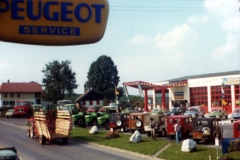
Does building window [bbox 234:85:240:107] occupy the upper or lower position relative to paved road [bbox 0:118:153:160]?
upper

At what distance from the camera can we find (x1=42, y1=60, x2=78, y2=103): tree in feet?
138

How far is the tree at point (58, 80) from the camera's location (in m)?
41.9

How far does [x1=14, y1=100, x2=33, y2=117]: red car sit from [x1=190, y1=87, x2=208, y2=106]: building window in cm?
2593

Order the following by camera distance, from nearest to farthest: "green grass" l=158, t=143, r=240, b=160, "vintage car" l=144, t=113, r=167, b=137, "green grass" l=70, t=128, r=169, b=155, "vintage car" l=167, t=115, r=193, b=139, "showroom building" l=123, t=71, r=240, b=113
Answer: "green grass" l=158, t=143, r=240, b=160 < "green grass" l=70, t=128, r=169, b=155 < "vintage car" l=167, t=115, r=193, b=139 < "vintage car" l=144, t=113, r=167, b=137 < "showroom building" l=123, t=71, r=240, b=113

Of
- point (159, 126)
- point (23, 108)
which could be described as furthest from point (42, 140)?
point (23, 108)

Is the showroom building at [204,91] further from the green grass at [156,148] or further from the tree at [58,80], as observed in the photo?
the green grass at [156,148]

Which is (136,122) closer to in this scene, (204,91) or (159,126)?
(159,126)

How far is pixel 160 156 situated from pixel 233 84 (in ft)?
108

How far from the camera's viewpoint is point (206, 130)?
76.7ft

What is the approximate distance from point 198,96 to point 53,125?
35.5 meters

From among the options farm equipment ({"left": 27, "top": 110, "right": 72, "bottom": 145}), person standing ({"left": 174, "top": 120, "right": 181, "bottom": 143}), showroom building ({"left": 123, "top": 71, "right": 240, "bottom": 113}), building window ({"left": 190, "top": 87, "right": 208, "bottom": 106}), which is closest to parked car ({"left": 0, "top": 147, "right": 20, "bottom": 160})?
farm equipment ({"left": 27, "top": 110, "right": 72, "bottom": 145})

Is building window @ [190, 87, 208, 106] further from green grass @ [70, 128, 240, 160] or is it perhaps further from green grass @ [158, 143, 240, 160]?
green grass @ [158, 143, 240, 160]

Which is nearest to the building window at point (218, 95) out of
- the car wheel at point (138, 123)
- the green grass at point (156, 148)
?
the car wheel at point (138, 123)

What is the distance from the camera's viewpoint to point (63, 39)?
292 centimetres
